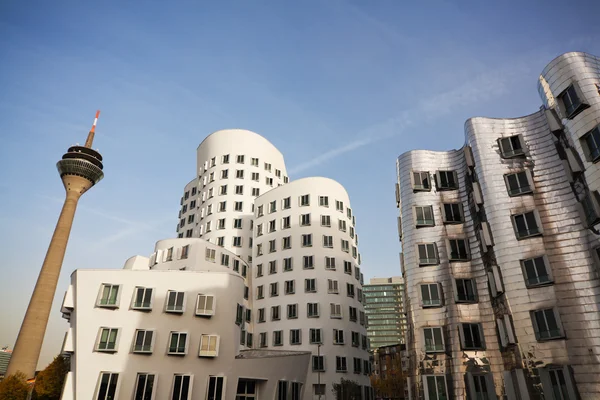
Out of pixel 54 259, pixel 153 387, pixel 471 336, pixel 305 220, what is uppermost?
pixel 305 220

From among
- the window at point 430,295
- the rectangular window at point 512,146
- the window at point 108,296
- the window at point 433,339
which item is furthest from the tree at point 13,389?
the rectangular window at point 512,146

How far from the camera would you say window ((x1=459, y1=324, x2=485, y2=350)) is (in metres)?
31.7

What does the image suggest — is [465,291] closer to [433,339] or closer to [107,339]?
[433,339]

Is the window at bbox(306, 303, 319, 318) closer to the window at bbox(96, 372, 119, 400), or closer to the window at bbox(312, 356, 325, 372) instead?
the window at bbox(312, 356, 325, 372)

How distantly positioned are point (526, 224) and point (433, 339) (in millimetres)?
12538

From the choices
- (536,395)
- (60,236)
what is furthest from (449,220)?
(60,236)

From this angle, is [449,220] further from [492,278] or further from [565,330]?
[565,330]

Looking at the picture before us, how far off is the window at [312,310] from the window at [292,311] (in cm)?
175

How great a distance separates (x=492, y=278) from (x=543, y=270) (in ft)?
13.1

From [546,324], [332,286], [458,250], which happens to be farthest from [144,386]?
[546,324]

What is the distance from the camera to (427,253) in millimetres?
36938

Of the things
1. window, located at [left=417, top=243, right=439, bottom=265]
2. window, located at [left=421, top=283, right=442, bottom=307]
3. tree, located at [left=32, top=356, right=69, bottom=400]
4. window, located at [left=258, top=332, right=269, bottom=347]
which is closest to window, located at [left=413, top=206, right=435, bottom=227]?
window, located at [left=417, top=243, right=439, bottom=265]

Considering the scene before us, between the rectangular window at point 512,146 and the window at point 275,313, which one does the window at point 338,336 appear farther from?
the rectangular window at point 512,146

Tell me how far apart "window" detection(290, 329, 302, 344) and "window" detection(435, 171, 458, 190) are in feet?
98.6
